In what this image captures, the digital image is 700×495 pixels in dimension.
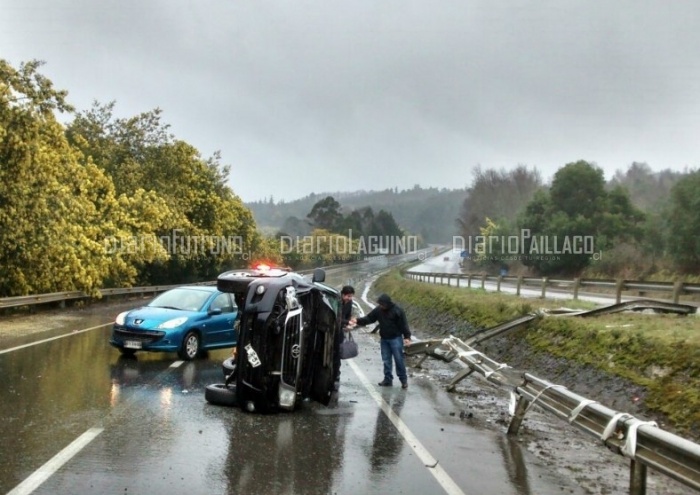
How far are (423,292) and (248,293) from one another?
92.0 ft

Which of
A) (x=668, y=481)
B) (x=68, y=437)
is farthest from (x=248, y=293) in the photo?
(x=668, y=481)

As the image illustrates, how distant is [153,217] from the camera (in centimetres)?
3803

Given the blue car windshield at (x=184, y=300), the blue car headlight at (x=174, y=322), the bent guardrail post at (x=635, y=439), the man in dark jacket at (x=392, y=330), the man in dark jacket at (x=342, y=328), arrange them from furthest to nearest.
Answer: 1. the blue car windshield at (x=184, y=300)
2. the blue car headlight at (x=174, y=322)
3. the man in dark jacket at (x=392, y=330)
4. the man in dark jacket at (x=342, y=328)
5. the bent guardrail post at (x=635, y=439)

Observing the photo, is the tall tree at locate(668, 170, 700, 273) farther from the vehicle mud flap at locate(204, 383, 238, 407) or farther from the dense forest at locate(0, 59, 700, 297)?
the vehicle mud flap at locate(204, 383, 238, 407)

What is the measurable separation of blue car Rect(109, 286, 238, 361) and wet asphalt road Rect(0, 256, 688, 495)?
178 cm

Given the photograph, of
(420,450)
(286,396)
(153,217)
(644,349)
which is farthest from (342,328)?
(153,217)

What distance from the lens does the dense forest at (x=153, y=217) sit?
23.2 meters

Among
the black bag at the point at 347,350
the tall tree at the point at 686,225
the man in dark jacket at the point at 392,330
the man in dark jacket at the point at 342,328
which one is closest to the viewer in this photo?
the man in dark jacket at the point at 342,328

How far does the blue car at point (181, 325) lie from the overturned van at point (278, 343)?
359 centimetres

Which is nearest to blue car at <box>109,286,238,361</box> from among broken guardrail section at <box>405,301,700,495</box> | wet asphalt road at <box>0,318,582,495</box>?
wet asphalt road at <box>0,318,582,495</box>

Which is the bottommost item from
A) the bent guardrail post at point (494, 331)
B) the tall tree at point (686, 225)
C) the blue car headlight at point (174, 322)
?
the bent guardrail post at point (494, 331)

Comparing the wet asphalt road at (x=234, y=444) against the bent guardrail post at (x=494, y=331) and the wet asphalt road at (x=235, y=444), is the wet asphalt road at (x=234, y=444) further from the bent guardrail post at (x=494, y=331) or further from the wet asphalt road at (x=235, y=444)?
the bent guardrail post at (x=494, y=331)

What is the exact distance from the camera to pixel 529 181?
11750cm

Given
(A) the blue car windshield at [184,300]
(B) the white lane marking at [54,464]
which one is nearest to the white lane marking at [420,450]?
(B) the white lane marking at [54,464]
